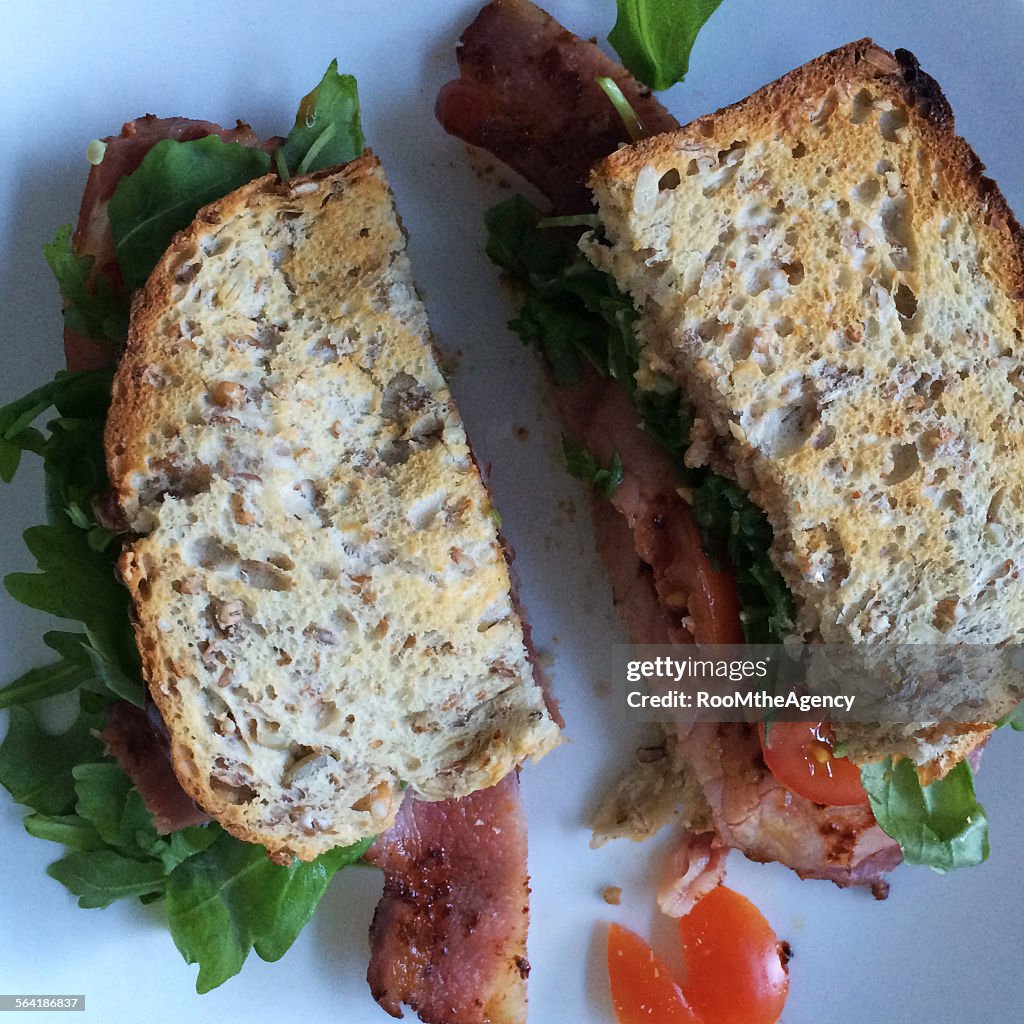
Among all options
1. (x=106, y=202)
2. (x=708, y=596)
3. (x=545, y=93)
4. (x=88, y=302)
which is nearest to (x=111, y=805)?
(x=88, y=302)

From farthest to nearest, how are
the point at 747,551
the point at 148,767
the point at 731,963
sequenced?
the point at 731,963
the point at 747,551
the point at 148,767

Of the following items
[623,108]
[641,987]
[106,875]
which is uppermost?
[623,108]

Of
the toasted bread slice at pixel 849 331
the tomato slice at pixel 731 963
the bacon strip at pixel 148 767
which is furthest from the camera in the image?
the tomato slice at pixel 731 963

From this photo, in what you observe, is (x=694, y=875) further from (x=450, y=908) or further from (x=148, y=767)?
(x=148, y=767)

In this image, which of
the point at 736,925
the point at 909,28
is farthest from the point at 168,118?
the point at 736,925

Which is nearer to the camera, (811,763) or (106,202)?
(106,202)

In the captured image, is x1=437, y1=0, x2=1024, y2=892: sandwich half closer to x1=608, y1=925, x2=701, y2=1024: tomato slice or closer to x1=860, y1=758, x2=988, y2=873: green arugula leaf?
x1=860, y1=758, x2=988, y2=873: green arugula leaf

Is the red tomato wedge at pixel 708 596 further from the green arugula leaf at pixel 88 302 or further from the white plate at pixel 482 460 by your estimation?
the green arugula leaf at pixel 88 302

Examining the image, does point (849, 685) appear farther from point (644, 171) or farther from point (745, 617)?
point (644, 171)

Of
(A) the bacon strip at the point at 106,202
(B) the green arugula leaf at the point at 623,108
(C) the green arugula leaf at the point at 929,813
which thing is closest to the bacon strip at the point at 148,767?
(A) the bacon strip at the point at 106,202
